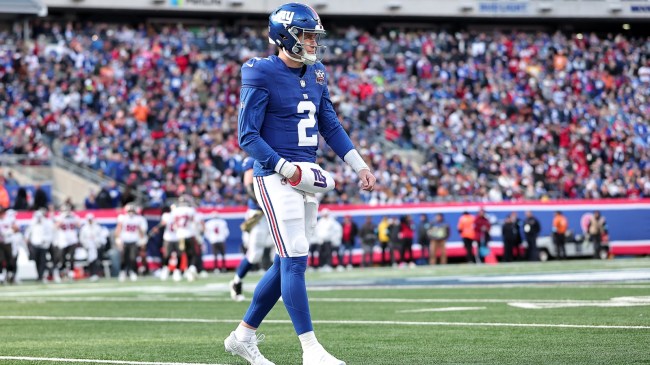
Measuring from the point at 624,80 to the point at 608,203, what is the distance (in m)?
11.2

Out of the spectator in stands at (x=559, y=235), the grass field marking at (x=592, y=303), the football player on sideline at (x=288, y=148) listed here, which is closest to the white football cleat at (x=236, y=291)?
the grass field marking at (x=592, y=303)

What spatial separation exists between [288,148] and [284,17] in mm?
740

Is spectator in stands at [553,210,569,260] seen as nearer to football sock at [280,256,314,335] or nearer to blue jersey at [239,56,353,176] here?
blue jersey at [239,56,353,176]

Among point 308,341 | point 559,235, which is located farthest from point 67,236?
point 308,341

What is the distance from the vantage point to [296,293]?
6.08 meters

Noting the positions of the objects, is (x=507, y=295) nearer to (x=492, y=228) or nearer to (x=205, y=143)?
(x=492, y=228)

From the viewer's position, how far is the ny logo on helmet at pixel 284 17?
6.40m

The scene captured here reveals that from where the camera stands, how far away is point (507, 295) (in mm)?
12188

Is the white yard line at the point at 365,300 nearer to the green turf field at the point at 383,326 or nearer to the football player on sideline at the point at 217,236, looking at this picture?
the green turf field at the point at 383,326

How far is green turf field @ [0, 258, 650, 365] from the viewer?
6.83 metres

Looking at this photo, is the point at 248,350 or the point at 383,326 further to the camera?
the point at 383,326

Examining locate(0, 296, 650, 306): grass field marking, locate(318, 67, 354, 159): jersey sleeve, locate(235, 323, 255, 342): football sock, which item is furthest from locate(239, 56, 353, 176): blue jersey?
locate(0, 296, 650, 306): grass field marking

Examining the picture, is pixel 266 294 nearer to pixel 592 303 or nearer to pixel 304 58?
pixel 304 58

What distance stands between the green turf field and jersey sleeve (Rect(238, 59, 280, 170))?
1338mm
